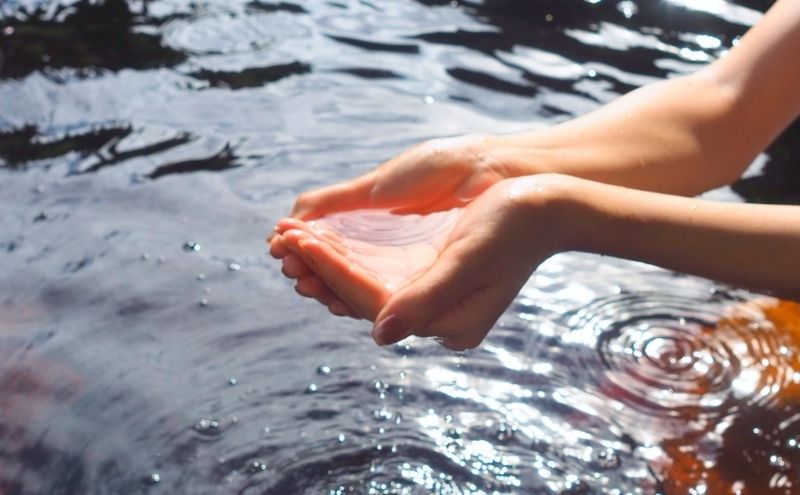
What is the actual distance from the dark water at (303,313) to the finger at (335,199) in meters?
0.57

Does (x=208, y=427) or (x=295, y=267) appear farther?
(x=208, y=427)

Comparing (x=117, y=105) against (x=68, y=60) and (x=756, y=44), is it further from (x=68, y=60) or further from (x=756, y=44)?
(x=756, y=44)

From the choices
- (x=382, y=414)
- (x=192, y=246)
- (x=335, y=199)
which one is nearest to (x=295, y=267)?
(x=335, y=199)

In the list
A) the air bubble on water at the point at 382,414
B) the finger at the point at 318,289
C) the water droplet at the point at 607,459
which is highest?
the finger at the point at 318,289

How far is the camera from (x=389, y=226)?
7.38 feet

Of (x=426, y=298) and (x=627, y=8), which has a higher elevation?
(x=426, y=298)

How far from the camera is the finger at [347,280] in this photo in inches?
74.8

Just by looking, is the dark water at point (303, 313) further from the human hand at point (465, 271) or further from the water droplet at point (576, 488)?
the human hand at point (465, 271)

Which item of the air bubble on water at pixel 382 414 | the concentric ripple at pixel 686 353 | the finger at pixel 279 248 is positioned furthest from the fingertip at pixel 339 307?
the concentric ripple at pixel 686 353

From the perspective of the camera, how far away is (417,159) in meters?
2.29

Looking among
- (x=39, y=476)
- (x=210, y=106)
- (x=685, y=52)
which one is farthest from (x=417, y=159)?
(x=685, y=52)

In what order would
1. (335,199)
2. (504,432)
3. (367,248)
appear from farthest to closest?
(504,432) < (335,199) < (367,248)

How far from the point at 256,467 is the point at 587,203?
0.97 meters

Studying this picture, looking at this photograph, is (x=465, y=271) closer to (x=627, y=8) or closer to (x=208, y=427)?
(x=208, y=427)
